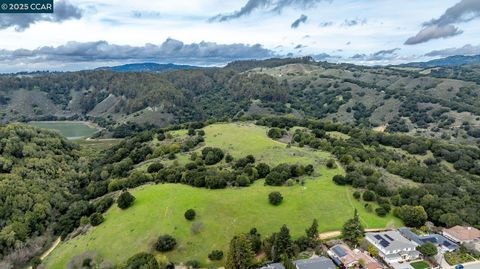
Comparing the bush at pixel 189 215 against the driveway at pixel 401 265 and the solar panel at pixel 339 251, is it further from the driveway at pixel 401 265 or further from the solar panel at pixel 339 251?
the driveway at pixel 401 265

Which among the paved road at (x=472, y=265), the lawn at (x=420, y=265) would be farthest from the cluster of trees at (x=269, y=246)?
the paved road at (x=472, y=265)

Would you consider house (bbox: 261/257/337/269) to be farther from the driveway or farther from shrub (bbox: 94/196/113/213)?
shrub (bbox: 94/196/113/213)

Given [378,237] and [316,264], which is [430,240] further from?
[316,264]

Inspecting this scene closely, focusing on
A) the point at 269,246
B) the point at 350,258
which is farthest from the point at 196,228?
the point at 350,258

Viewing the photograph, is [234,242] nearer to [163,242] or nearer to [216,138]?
[163,242]

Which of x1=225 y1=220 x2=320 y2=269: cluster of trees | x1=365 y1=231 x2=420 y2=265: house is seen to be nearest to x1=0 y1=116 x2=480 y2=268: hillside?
x1=225 y1=220 x2=320 y2=269: cluster of trees

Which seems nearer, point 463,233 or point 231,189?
point 463,233
